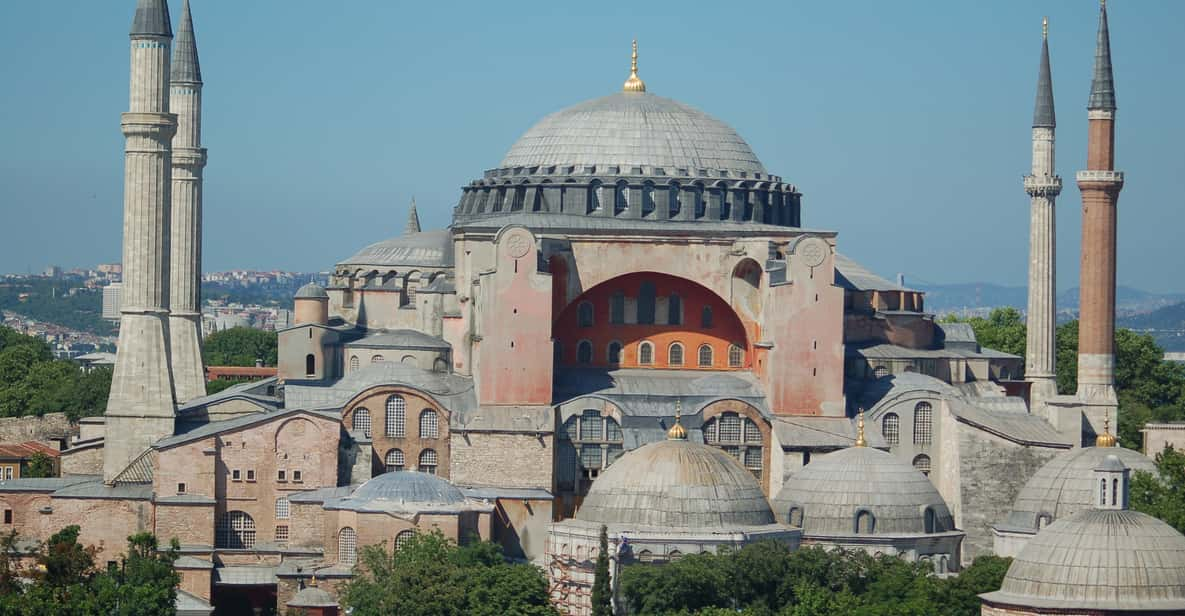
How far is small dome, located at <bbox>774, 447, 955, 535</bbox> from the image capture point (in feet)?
192

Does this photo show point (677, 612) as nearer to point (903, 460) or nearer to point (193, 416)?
point (903, 460)

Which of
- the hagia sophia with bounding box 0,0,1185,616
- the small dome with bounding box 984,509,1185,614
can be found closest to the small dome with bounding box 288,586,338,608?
the hagia sophia with bounding box 0,0,1185,616

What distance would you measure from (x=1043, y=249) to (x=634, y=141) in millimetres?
12062

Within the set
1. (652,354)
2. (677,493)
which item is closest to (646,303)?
(652,354)

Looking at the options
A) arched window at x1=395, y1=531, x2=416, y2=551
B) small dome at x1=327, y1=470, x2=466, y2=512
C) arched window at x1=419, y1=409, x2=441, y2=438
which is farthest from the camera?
arched window at x1=419, y1=409, x2=441, y2=438

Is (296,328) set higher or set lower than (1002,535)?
higher

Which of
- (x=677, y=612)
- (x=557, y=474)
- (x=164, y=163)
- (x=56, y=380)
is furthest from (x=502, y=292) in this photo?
(x=56, y=380)

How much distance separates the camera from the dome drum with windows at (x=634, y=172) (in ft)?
219

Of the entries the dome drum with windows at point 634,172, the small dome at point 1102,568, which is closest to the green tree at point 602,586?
the small dome at point 1102,568

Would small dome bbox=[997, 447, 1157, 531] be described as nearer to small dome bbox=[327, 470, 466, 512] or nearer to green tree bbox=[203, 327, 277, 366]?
small dome bbox=[327, 470, 466, 512]

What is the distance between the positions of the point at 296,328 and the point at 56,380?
3392cm

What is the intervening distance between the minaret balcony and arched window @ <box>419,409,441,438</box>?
1890 cm

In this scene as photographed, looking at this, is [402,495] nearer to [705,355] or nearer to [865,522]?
[865,522]

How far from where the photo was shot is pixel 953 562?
59438mm
